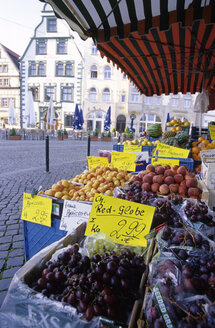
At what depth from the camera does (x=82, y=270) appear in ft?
3.97

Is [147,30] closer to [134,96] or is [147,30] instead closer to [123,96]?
[134,96]

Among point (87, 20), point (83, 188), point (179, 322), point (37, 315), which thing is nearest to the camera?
point (179, 322)

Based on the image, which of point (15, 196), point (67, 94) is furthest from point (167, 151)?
point (67, 94)

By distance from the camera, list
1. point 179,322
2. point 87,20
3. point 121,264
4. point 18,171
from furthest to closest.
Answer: point 18,171 → point 87,20 → point 121,264 → point 179,322

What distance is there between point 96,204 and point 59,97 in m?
29.1

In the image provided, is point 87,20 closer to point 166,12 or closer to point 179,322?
point 166,12

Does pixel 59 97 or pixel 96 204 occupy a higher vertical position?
pixel 59 97

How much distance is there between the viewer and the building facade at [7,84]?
30.2 m

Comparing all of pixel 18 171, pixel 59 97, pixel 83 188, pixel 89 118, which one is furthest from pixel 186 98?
pixel 83 188

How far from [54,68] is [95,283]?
3095 centimetres

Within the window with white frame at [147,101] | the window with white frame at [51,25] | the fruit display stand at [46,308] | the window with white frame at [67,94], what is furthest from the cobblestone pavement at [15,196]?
the window with white frame at [51,25]

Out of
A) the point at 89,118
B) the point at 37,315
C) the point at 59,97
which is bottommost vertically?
the point at 37,315

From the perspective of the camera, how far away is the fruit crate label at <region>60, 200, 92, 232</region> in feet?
6.78

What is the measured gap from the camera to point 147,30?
341cm
